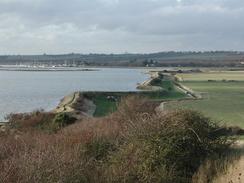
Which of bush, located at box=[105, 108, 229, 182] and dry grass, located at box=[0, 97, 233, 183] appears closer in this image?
dry grass, located at box=[0, 97, 233, 183]

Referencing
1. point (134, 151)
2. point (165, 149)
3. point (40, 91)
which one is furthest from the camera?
point (40, 91)

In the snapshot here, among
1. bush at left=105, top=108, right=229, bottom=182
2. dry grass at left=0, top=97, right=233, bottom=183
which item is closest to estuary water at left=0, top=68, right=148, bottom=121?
dry grass at left=0, top=97, right=233, bottom=183

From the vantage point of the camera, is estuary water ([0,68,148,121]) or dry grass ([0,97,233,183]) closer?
dry grass ([0,97,233,183])

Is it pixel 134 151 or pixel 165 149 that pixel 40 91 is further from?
pixel 165 149

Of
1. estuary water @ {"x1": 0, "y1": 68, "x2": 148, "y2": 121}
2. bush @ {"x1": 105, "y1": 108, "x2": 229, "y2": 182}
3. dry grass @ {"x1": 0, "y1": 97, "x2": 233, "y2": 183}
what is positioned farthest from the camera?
estuary water @ {"x1": 0, "y1": 68, "x2": 148, "y2": 121}

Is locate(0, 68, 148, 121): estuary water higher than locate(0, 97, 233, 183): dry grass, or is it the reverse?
locate(0, 97, 233, 183): dry grass

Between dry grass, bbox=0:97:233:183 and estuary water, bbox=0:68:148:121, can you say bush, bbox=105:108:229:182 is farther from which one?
estuary water, bbox=0:68:148:121

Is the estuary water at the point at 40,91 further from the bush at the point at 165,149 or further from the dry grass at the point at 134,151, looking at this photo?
the bush at the point at 165,149

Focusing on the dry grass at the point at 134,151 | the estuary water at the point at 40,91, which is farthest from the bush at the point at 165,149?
the estuary water at the point at 40,91

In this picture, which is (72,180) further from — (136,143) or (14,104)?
(14,104)

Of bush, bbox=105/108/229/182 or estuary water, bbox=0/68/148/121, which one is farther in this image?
estuary water, bbox=0/68/148/121

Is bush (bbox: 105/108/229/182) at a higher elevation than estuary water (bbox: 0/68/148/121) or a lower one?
higher

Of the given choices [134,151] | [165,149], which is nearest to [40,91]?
[134,151]

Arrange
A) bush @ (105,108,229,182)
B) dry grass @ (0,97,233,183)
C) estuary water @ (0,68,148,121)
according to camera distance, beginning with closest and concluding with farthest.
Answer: dry grass @ (0,97,233,183) < bush @ (105,108,229,182) < estuary water @ (0,68,148,121)
